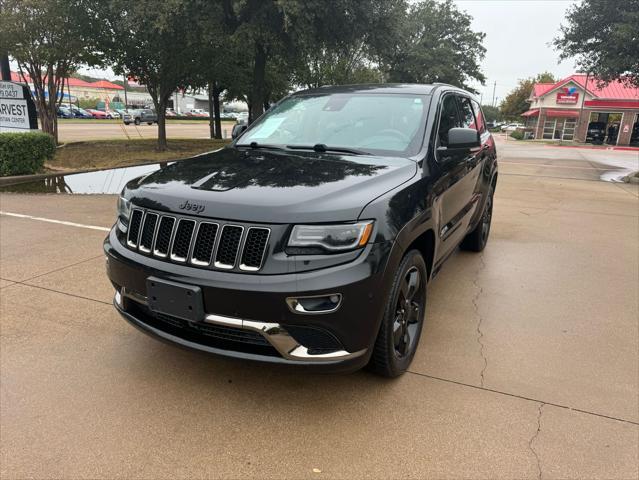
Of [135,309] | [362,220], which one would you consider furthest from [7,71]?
[362,220]

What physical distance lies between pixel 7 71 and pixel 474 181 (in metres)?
14.5

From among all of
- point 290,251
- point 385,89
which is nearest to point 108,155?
point 385,89

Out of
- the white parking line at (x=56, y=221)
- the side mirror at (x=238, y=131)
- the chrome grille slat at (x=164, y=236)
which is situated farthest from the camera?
the white parking line at (x=56, y=221)

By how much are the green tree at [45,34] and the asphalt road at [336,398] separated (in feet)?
41.4

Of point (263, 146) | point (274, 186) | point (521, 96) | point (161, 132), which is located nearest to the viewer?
point (274, 186)

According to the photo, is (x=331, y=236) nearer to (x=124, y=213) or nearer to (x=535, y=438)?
(x=124, y=213)

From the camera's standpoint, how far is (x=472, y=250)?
19.6ft

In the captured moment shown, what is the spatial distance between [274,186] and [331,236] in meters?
0.47

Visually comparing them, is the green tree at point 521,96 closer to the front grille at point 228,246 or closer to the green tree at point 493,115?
the green tree at point 493,115

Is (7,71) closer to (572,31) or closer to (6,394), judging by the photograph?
(6,394)

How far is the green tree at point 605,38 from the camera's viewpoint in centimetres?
1354

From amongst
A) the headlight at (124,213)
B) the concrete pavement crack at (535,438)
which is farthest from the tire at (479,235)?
the headlight at (124,213)

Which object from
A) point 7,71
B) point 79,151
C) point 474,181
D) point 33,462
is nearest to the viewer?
point 33,462

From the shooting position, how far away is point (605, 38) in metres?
14.9
